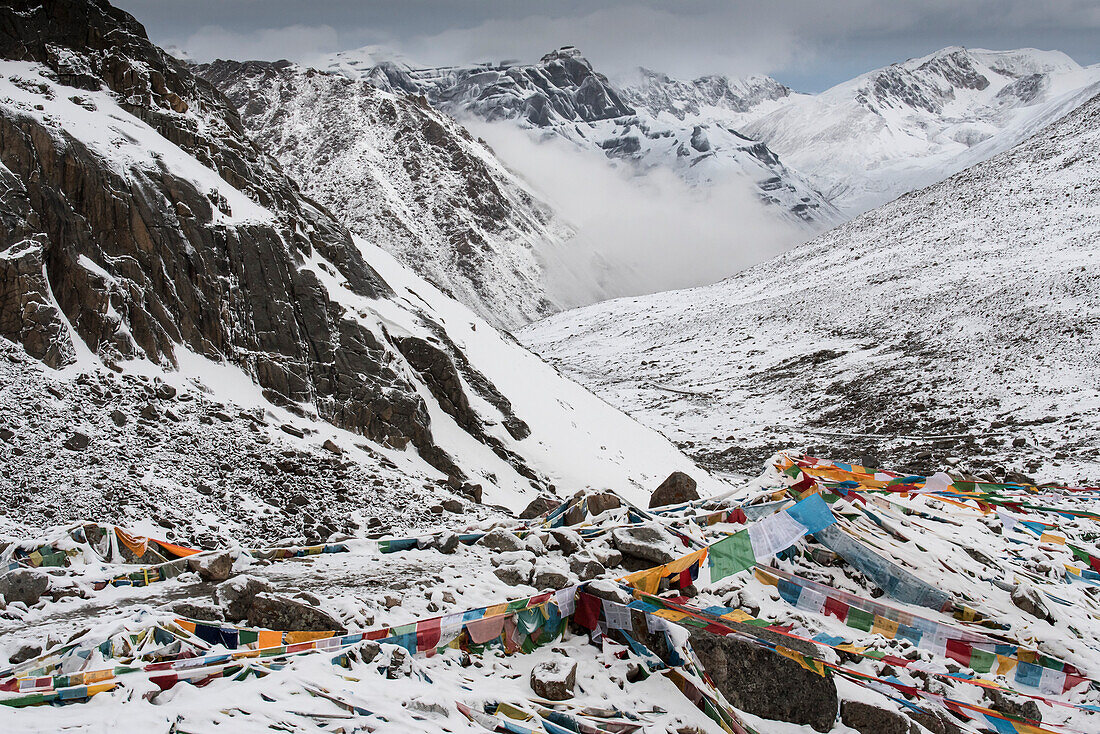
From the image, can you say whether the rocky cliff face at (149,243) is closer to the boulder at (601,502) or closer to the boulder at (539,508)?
the boulder at (539,508)

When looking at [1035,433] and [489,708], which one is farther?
[1035,433]

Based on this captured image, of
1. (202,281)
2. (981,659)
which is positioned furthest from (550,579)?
(202,281)

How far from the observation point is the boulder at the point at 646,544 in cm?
814

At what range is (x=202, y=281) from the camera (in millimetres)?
15055

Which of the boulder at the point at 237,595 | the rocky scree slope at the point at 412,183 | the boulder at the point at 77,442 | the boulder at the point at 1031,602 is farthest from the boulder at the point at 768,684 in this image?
the rocky scree slope at the point at 412,183

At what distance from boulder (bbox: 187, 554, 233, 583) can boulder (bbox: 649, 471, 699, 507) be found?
6.33 meters

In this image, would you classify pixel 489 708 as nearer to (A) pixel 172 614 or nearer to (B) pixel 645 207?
(A) pixel 172 614

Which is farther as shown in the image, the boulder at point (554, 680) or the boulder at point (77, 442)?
the boulder at point (77, 442)

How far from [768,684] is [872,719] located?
80 centimetres

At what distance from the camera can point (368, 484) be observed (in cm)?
1349

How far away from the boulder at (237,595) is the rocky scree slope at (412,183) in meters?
64.8

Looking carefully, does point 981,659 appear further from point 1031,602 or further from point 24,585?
point 24,585

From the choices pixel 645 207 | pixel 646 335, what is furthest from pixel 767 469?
pixel 645 207

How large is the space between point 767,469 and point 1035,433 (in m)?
20.4
